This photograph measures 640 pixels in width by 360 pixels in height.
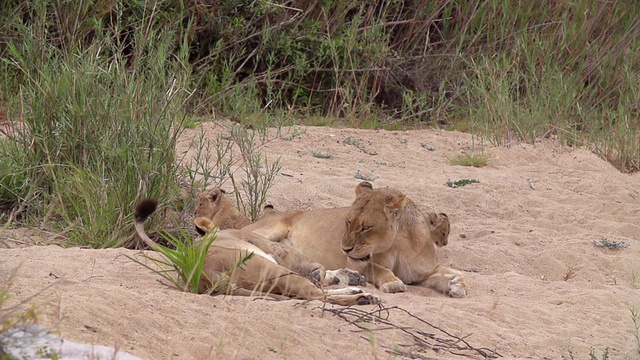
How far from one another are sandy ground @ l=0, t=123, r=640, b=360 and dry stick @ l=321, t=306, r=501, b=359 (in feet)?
0.08

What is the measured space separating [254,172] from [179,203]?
0.54m

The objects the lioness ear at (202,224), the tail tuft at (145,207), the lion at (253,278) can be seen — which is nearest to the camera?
the tail tuft at (145,207)

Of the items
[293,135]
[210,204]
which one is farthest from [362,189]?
[293,135]

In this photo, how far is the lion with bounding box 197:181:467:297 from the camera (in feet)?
19.0

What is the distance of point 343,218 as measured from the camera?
6156 millimetres

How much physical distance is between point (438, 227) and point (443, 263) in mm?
295

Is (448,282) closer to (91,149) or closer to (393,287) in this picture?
(393,287)

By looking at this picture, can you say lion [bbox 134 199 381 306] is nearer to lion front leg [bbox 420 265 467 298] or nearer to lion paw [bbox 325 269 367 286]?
lion paw [bbox 325 269 367 286]

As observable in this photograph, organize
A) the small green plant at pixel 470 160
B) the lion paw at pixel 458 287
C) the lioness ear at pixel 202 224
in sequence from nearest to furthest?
the lion paw at pixel 458 287
the lioness ear at pixel 202 224
the small green plant at pixel 470 160

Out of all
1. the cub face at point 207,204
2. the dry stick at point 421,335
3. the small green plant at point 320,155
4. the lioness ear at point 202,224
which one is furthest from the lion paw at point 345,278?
the small green plant at point 320,155

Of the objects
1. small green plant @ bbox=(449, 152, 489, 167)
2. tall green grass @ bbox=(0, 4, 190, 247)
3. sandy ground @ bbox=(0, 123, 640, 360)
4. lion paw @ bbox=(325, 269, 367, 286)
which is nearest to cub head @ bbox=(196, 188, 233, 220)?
tall green grass @ bbox=(0, 4, 190, 247)

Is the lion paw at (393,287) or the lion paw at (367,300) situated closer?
the lion paw at (367,300)

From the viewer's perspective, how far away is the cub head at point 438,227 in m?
6.48

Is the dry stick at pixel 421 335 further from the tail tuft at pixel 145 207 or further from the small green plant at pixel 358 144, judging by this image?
the small green plant at pixel 358 144
